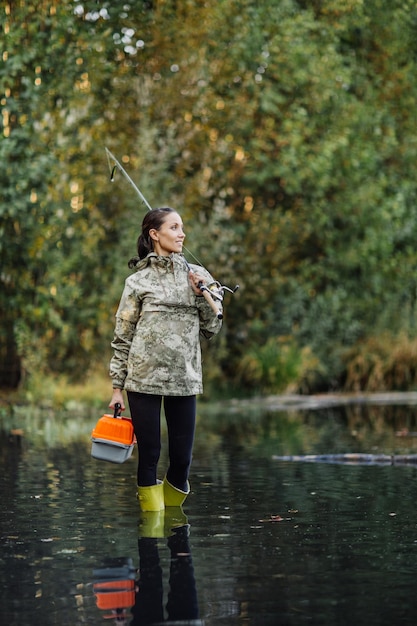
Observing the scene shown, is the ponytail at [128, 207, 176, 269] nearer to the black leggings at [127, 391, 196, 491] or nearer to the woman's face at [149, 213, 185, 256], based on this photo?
the woman's face at [149, 213, 185, 256]

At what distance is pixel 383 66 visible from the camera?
31125mm

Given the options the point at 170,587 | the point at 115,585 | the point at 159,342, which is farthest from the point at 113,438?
the point at 170,587

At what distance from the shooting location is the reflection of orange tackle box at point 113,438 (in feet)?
29.0

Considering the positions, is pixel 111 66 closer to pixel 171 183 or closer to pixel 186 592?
pixel 171 183

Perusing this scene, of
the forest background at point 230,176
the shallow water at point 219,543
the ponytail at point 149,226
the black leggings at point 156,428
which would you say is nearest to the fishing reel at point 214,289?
the ponytail at point 149,226

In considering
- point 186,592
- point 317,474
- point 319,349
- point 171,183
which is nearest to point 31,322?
point 171,183

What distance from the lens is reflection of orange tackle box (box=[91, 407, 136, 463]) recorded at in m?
8.83

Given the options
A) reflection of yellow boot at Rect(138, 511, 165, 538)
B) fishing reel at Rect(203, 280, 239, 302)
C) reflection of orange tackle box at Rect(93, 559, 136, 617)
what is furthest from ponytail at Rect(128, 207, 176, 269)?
reflection of orange tackle box at Rect(93, 559, 136, 617)

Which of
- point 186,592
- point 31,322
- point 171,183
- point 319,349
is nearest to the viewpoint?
point 186,592

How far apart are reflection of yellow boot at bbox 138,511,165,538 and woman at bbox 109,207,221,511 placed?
11 centimetres

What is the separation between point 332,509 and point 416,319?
1899cm

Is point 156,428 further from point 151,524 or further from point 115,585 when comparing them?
point 115,585

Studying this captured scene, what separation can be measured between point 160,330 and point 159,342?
0.08 m

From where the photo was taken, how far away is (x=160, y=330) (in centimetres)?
881
